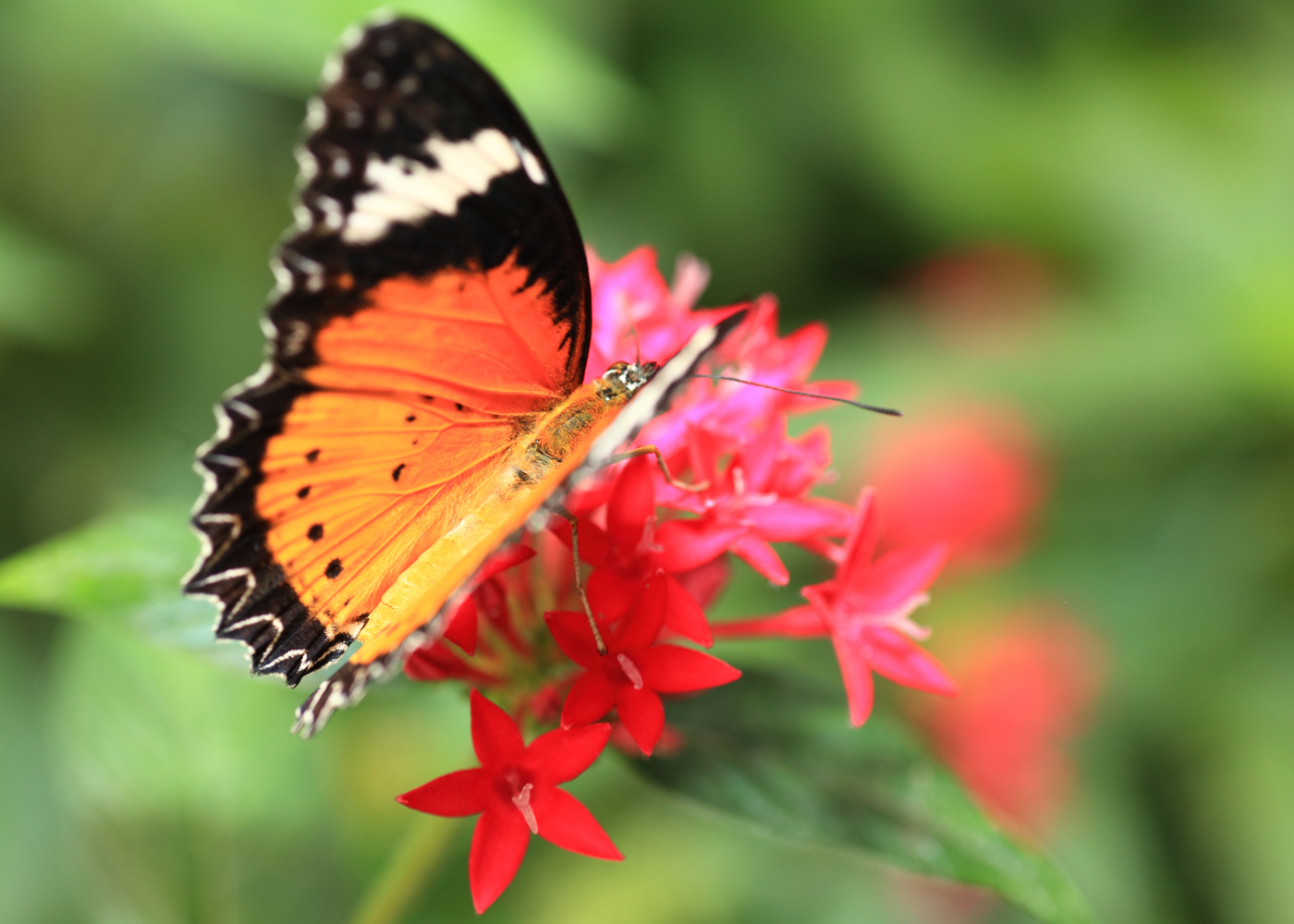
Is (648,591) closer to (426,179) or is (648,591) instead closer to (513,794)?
(513,794)

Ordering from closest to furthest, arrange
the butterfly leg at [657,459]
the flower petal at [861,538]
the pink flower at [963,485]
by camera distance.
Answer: the butterfly leg at [657,459] < the flower petal at [861,538] < the pink flower at [963,485]

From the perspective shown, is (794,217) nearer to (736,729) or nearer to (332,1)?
(332,1)

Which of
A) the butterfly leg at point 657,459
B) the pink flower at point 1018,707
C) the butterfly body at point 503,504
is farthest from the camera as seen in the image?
the pink flower at point 1018,707

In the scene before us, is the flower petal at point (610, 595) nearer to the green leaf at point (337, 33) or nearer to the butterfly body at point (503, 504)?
the butterfly body at point (503, 504)

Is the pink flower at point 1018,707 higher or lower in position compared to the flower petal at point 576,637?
lower

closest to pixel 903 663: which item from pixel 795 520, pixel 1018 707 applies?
pixel 795 520

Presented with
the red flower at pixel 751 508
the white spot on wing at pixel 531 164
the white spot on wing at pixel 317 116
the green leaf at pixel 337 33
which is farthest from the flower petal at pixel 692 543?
the green leaf at pixel 337 33
